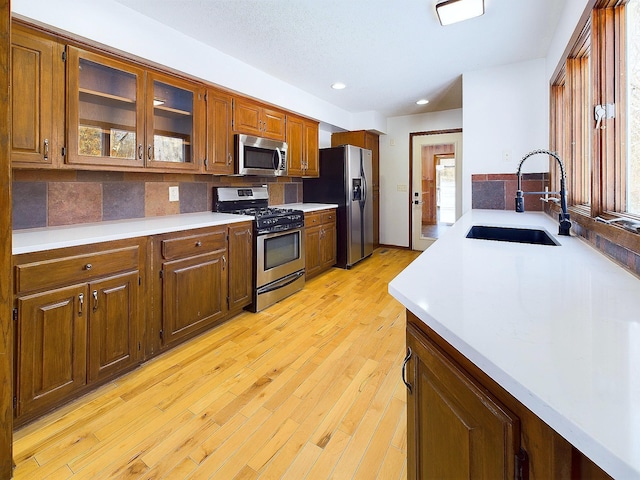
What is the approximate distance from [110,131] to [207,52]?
1.13 meters

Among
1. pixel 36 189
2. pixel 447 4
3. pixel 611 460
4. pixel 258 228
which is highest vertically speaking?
pixel 447 4

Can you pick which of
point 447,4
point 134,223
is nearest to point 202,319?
point 134,223

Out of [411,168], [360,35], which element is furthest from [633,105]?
[411,168]

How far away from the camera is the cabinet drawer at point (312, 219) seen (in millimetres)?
3849

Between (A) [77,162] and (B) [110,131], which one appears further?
(B) [110,131]

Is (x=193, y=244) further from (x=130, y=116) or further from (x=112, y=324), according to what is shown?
(x=130, y=116)

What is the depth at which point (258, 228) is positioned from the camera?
9.77 ft

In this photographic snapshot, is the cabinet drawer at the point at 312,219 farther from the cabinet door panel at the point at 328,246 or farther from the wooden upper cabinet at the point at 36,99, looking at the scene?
the wooden upper cabinet at the point at 36,99

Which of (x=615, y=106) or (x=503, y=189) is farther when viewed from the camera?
(x=503, y=189)

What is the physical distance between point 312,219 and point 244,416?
257 centimetres

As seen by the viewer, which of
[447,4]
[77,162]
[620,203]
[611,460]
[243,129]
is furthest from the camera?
[243,129]

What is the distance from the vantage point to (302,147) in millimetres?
4164

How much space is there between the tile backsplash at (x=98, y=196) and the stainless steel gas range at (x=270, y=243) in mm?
208

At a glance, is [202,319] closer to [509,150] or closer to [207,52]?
[207,52]
